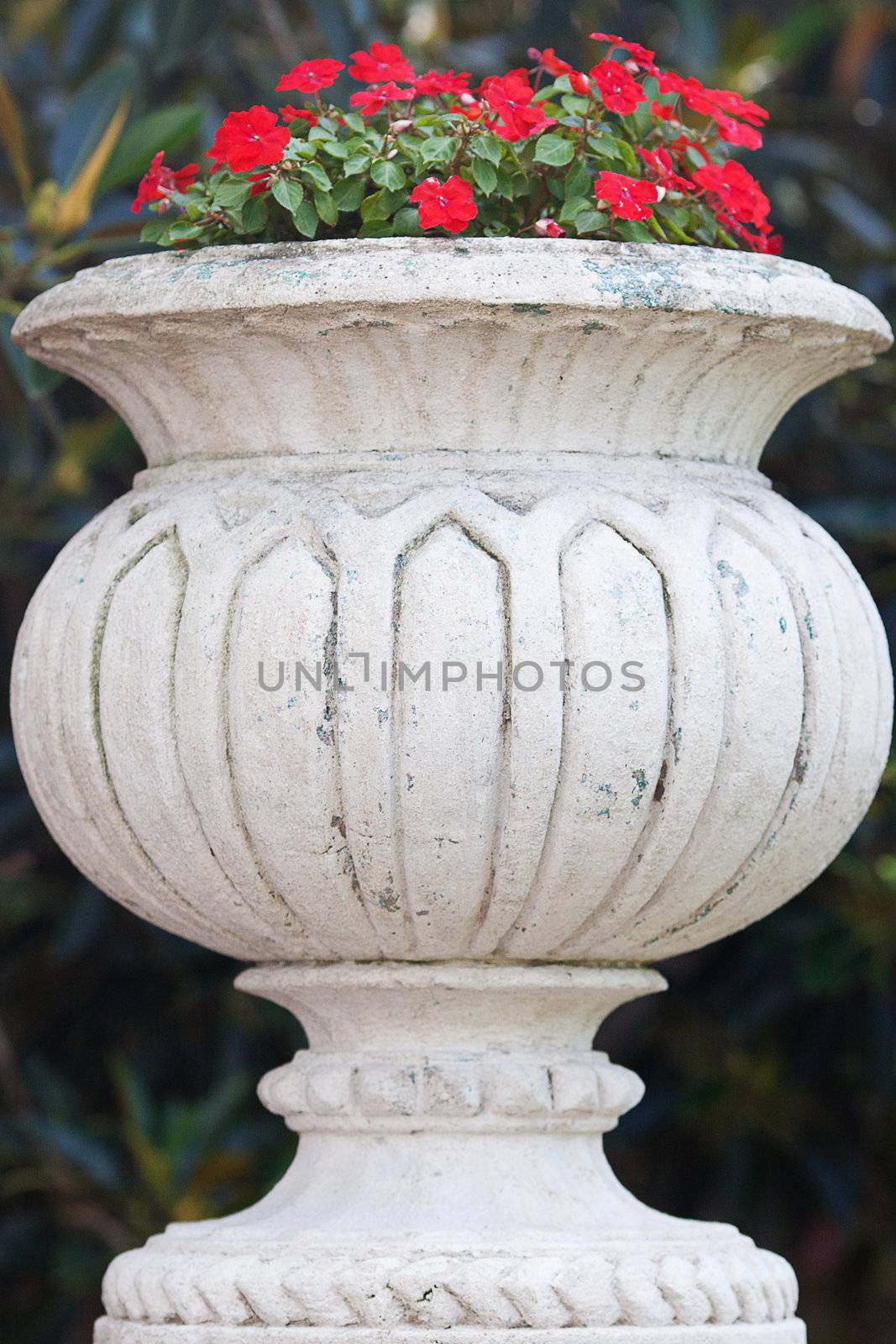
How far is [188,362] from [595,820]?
63 cm

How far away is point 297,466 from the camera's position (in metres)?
1.99

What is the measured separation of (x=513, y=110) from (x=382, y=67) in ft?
0.57

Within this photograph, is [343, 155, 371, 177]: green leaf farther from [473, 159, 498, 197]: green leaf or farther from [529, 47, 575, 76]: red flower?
[529, 47, 575, 76]: red flower

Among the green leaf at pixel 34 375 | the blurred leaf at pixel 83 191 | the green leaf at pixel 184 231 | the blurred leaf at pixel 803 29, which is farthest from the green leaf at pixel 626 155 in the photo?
the blurred leaf at pixel 803 29

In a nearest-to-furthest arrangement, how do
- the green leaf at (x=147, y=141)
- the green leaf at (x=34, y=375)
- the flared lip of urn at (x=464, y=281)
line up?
the flared lip of urn at (x=464, y=281) < the green leaf at (x=34, y=375) < the green leaf at (x=147, y=141)

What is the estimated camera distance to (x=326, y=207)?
1985 millimetres

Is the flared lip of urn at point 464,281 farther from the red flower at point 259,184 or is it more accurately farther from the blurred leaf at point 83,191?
the blurred leaf at point 83,191

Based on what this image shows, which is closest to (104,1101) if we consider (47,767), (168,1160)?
(168,1160)

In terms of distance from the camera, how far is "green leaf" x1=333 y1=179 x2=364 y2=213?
200 centimetres

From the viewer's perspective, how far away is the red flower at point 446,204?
191cm

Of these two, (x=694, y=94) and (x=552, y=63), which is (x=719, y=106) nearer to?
(x=694, y=94)

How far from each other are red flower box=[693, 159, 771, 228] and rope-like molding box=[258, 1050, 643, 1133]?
92 cm

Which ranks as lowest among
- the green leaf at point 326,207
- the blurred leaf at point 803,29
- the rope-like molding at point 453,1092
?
the rope-like molding at point 453,1092

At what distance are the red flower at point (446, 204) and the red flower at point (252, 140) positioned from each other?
0.15 metres
